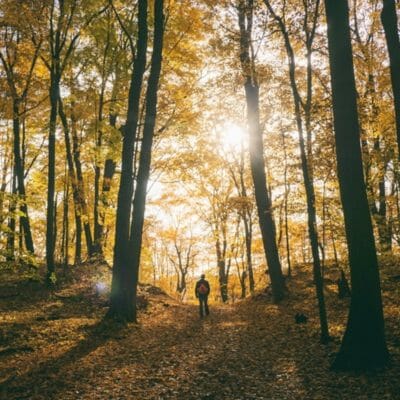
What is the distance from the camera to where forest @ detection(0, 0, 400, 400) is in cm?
692

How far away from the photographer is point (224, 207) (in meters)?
24.8

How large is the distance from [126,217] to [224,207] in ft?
44.4

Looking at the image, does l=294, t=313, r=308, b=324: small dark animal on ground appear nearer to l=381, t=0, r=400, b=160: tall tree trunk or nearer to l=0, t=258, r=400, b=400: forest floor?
l=0, t=258, r=400, b=400: forest floor

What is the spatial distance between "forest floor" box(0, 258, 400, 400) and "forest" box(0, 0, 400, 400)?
55 millimetres

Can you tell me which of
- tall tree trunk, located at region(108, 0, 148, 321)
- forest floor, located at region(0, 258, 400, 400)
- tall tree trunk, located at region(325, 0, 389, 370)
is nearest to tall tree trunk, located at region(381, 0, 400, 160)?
tall tree trunk, located at region(325, 0, 389, 370)

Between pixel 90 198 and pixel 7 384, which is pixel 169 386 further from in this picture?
pixel 90 198

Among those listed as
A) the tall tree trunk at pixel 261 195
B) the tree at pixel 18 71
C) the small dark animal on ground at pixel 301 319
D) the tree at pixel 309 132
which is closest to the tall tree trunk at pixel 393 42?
the tree at pixel 309 132

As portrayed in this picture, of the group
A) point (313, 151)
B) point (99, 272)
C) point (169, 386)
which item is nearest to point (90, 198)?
point (99, 272)

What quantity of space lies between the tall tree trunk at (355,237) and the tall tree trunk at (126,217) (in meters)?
6.71

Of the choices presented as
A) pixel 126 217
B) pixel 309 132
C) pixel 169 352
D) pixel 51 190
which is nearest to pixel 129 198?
pixel 126 217

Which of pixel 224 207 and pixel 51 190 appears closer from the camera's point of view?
pixel 51 190

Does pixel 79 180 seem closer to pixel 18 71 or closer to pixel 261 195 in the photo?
pixel 18 71

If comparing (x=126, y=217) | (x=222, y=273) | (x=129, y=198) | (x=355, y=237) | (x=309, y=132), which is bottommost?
(x=222, y=273)

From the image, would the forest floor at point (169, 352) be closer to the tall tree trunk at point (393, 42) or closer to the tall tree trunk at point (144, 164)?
the tall tree trunk at point (144, 164)
